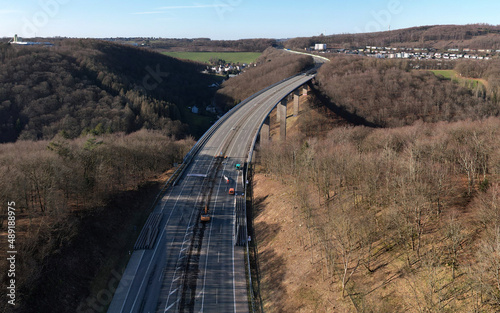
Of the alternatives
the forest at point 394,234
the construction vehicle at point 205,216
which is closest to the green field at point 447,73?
the forest at point 394,234

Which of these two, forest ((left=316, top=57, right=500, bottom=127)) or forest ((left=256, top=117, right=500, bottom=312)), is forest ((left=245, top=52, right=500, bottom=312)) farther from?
forest ((left=316, top=57, right=500, bottom=127))

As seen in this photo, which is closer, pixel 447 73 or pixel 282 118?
pixel 282 118

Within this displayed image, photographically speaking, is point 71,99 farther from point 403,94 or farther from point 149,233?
point 403,94

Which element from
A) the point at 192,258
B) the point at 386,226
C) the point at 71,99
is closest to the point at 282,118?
the point at 192,258

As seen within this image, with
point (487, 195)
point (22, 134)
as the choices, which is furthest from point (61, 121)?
point (487, 195)

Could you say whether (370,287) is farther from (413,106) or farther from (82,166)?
(413,106)

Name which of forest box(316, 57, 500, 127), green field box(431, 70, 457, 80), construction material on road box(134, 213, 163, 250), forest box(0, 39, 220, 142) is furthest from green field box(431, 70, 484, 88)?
construction material on road box(134, 213, 163, 250)
